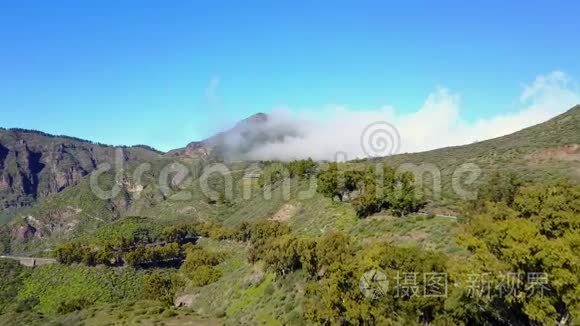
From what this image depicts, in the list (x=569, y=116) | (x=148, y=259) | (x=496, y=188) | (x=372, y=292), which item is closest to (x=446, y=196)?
(x=496, y=188)

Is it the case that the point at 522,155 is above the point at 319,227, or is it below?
above

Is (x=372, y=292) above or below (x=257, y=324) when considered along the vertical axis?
above

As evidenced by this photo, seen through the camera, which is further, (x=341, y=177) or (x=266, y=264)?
(x=341, y=177)

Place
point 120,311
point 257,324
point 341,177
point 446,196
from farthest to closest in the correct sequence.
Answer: point 341,177
point 446,196
point 120,311
point 257,324

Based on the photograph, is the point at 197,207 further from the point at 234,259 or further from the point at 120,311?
the point at 120,311

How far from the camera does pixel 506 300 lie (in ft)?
99.1

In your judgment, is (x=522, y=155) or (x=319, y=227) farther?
(x=522, y=155)

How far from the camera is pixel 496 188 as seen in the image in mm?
61125

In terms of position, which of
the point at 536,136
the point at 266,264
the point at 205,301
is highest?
the point at 536,136

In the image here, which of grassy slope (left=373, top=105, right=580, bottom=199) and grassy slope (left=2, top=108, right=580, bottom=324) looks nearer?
grassy slope (left=2, top=108, right=580, bottom=324)

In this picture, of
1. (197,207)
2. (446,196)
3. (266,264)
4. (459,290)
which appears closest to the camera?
(459,290)

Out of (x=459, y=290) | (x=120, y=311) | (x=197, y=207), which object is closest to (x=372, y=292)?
(x=459, y=290)

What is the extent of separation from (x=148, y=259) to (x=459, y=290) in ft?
350

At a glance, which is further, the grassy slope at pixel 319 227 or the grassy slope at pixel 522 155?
the grassy slope at pixel 522 155
